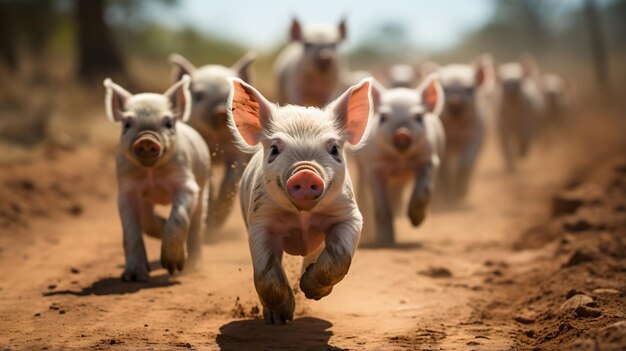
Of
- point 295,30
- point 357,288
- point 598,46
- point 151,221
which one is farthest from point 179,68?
point 598,46

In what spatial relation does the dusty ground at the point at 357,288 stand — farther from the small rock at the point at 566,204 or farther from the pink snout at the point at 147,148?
the pink snout at the point at 147,148

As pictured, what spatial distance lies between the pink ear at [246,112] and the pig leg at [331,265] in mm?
907

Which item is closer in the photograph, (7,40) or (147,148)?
(147,148)

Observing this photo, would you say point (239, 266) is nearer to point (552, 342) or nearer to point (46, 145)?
point (552, 342)

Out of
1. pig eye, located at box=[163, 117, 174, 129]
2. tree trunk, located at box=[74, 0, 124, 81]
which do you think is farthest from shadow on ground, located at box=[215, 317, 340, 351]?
tree trunk, located at box=[74, 0, 124, 81]

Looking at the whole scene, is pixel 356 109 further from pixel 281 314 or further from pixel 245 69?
pixel 245 69

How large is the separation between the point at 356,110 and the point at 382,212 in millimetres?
3972

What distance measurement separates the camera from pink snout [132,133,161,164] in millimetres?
7539

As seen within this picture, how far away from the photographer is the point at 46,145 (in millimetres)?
15836

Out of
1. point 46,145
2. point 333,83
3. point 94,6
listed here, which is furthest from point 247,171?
point 94,6

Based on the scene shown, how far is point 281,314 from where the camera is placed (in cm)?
640

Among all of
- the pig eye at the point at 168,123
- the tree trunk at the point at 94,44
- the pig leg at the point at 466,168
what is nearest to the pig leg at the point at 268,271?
the pig eye at the point at 168,123

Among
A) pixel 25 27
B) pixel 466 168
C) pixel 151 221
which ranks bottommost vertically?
pixel 151 221

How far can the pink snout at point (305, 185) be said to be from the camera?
212 inches
